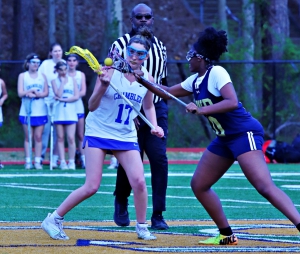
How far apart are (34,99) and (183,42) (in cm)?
1435

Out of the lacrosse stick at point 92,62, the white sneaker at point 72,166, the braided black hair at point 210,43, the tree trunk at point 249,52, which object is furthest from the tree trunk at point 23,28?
the braided black hair at point 210,43

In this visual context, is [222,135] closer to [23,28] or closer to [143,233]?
[143,233]

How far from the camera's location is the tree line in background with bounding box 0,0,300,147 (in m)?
21.2

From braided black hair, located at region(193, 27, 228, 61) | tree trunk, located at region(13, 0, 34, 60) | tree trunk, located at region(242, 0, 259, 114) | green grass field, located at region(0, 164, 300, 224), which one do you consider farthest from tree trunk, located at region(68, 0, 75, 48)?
braided black hair, located at region(193, 27, 228, 61)

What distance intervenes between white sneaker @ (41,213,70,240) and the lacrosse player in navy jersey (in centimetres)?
121

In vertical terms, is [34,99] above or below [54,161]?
above

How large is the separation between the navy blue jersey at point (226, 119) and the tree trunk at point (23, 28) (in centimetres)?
1728

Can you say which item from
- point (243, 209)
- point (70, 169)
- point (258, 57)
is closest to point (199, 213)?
point (243, 209)

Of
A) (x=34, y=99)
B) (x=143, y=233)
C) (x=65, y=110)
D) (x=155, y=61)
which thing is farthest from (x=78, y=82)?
(x=143, y=233)

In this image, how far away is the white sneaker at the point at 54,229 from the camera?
7.29m

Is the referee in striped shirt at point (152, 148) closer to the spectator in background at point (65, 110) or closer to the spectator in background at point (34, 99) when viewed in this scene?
the spectator in background at point (65, 110)

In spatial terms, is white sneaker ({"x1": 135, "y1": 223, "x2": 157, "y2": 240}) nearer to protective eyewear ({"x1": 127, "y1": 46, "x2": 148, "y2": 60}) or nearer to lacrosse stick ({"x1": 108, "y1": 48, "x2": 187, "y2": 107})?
lacrosse stick ({"x1": 108, "y1": 48, "x2": 187, "y2": 107})

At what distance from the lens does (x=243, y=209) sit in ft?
33.8

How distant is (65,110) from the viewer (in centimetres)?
1617
